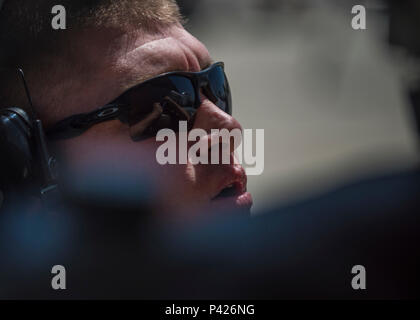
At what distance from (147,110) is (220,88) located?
1.07 feet

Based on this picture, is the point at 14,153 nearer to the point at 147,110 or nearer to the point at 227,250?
the point at 147,110

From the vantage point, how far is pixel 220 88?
2.15 meters

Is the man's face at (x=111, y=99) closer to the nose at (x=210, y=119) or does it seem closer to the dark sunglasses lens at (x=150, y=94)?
the dark sunglasses lens at (x=150, y=94)

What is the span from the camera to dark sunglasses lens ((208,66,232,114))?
2107 mm

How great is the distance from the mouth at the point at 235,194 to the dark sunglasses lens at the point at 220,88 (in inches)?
9.4

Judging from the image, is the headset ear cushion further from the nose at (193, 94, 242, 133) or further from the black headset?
the nose at (193, 94, 242, 133)

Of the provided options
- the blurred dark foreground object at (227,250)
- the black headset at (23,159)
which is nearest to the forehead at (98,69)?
the black headset at (23,159)

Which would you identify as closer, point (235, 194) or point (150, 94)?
point (150, 94)

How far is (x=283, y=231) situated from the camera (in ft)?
4.84

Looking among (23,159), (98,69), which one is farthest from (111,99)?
(23,159)

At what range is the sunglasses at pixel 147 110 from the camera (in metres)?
1.90

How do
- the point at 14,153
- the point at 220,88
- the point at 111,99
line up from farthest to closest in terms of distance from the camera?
the point at 220,88
the point at 111,99
the point at 14,153

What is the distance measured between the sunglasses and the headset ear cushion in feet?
0.38

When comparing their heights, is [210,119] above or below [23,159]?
above
